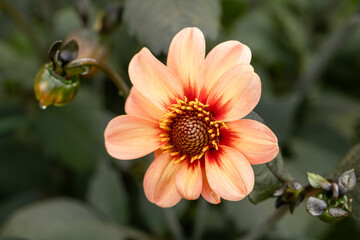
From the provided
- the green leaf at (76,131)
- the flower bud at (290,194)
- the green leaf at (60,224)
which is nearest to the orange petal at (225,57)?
the flower bud at (290,194)

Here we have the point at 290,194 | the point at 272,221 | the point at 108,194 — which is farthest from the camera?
the point at 108,194

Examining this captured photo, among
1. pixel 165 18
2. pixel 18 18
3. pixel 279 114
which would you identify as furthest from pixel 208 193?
pixel 18 18

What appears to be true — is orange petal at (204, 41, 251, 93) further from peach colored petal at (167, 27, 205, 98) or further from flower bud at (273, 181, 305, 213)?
flower bud at (273, 181, 305, 213)

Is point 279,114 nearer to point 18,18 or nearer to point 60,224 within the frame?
point 60,224

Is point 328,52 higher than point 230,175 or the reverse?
the reverse

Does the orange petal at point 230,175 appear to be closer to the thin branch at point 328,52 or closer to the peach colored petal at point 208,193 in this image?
the peach colored petal at point 208,193

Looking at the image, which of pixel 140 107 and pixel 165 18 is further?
A: pixel 165 18

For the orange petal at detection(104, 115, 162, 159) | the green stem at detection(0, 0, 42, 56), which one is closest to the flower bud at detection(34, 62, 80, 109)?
the orange petal at detection(104, 115, 162, 159)
